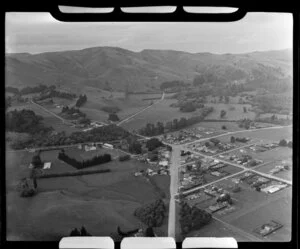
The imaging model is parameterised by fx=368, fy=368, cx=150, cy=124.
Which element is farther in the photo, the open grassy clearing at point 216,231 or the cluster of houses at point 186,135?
the cluster of houses at point 186,135

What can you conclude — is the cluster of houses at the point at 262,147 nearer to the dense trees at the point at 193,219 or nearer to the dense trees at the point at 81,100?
the dense trees at the point at 193,219

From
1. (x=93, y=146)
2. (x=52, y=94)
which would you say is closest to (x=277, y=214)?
(x=93, y=146)

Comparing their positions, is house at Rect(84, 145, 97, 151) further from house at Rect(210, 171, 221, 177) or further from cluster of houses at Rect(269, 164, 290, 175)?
cluster of houses at Rect(269, 164, 290, 175)

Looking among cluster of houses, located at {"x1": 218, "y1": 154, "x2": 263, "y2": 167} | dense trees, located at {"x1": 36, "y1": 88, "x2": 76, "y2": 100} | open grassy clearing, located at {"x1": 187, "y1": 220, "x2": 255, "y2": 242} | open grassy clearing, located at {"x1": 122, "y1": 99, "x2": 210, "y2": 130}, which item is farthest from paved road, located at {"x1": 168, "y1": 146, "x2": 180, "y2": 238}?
dense trees, located at {"x1": 36, "y1": 88, "x2": 76, "y2": 100}

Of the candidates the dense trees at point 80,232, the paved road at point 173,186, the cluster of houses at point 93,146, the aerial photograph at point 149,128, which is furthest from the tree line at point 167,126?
the dense trees at point 80,232

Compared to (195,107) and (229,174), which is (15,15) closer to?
(195,107)

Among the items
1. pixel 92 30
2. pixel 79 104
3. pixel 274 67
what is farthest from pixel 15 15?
pixel 274 67

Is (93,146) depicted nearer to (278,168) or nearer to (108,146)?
(108,146)

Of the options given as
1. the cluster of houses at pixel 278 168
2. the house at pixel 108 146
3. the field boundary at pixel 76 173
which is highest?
the house at pixel 108 146
